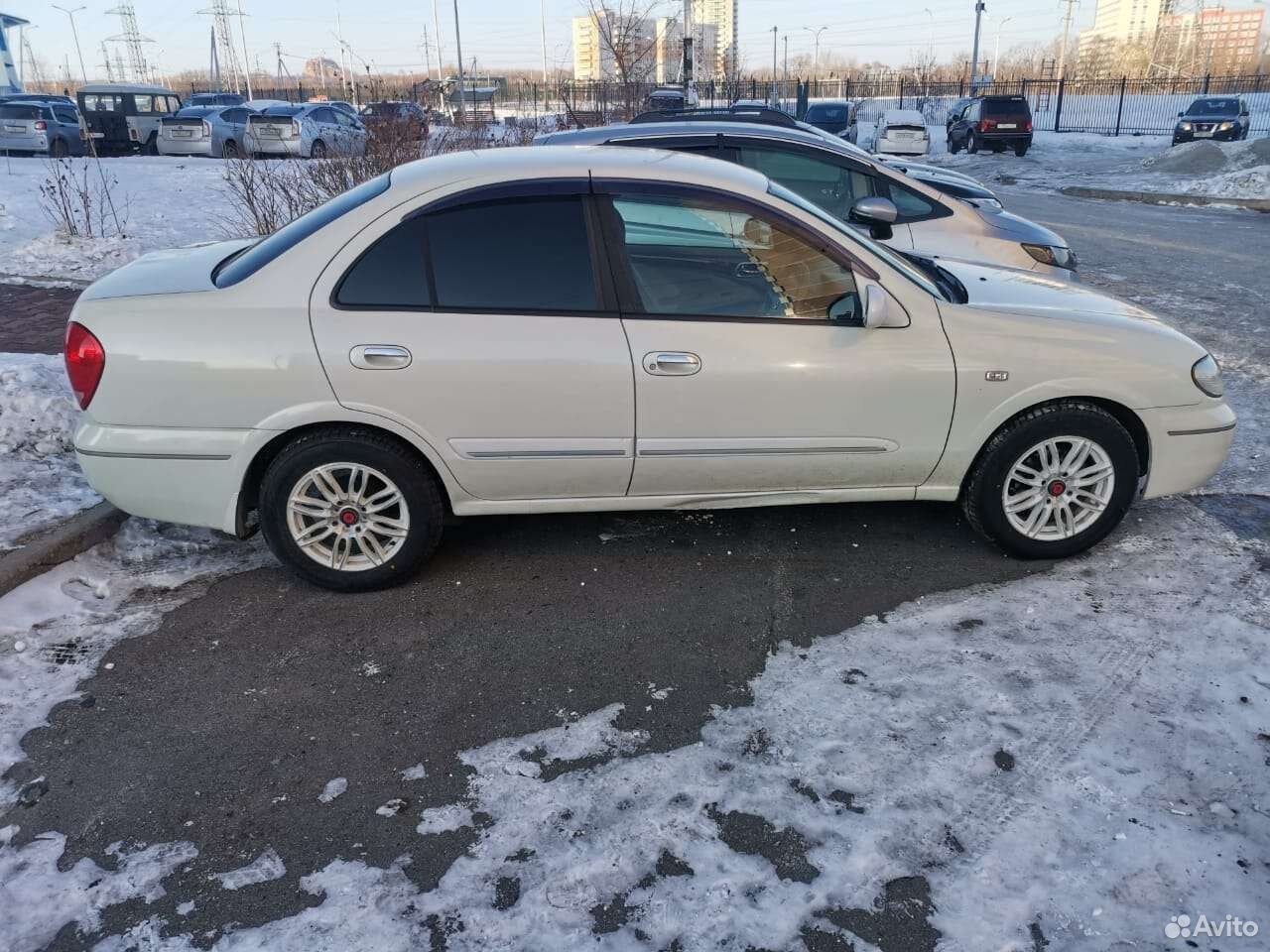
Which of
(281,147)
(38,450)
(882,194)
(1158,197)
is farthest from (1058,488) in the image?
(281,147)

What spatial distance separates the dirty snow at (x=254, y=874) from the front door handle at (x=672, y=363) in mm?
2189

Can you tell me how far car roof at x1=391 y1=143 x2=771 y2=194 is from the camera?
3928mm

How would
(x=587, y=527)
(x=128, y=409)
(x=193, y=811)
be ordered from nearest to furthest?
(x=193, y=811) → (x=128, y=409) → (x=587, y=527)

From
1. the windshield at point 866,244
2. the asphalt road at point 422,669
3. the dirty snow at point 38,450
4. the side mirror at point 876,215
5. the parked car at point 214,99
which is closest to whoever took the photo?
the asphalt road at point 422,669

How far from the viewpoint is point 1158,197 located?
18.9 m

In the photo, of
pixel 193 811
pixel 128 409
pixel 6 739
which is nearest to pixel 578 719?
pixel 193 811

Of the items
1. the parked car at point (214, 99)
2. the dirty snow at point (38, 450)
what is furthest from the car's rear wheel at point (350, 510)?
the parked car at point (214, 99)

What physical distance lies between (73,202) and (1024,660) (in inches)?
553

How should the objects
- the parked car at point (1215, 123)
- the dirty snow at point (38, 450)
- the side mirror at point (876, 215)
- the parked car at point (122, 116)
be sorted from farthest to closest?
the parked car at point (1215, 123)
the parked car at point (122, 116)
the side mirror at point (876, 215)
the dirty snow at point (38, 450)

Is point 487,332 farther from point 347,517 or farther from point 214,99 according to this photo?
point 214,99

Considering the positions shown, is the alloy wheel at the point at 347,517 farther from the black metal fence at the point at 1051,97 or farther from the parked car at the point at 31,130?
the black metal fence at the point at 1051,97

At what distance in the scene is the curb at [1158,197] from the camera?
56.9ft

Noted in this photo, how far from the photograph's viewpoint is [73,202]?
13141 millimetres

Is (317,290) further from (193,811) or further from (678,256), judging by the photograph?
(193,811)
